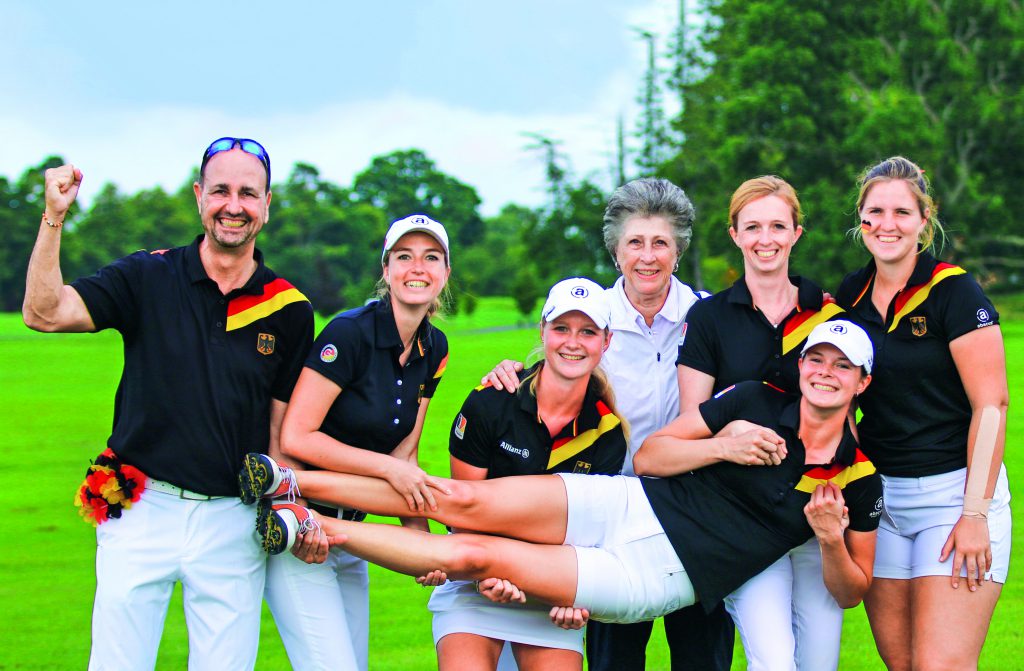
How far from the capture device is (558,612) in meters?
4.69

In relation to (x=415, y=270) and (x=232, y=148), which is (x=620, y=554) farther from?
(x=232, y=148)

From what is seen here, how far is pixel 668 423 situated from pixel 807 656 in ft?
4.01

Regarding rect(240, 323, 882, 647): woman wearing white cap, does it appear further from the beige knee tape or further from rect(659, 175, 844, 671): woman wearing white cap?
the beige knee tape

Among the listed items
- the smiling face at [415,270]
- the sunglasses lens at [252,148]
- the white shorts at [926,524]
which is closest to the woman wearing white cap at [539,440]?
the smiling face at [415,270]

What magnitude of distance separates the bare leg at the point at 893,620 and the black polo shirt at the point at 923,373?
1.67ft

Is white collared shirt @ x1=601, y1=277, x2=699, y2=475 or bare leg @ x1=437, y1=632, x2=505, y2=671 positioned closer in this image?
bare leg @ x1=437, y1=632, x2=505, y2=671

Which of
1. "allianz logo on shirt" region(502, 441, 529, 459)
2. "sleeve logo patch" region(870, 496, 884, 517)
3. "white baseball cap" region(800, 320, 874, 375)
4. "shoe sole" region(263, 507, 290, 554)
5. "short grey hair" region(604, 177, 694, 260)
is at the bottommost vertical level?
"shoe sole" region(263, 507, 290, 554)

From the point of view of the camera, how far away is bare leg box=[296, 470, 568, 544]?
15.2 ft

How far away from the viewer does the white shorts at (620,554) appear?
4703mm

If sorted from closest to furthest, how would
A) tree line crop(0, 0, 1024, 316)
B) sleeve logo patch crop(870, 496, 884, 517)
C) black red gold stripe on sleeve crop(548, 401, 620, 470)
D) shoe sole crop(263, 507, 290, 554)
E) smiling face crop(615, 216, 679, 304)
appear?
shoe sole crop(263, 507, 290, 554) → sleeve logo patch crop(870, 496, 884, 517) → black red gold stripe on sleeve crop(548, 401, 620, 470) → smiling face crop(615, 216, 679, 304) → tree line crop(0, 0, 1024, 316)

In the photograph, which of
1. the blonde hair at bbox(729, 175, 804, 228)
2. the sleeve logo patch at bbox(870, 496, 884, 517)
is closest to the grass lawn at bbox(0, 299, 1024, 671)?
the blonde hair at bbox(729, 175, 804, 228)

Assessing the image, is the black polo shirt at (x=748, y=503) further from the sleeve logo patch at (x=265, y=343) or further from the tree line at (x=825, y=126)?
the tree line at (x=825, y=126)

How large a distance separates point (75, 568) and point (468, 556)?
6222mm

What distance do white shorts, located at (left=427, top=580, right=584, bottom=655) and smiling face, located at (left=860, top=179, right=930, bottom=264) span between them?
2.15 m
